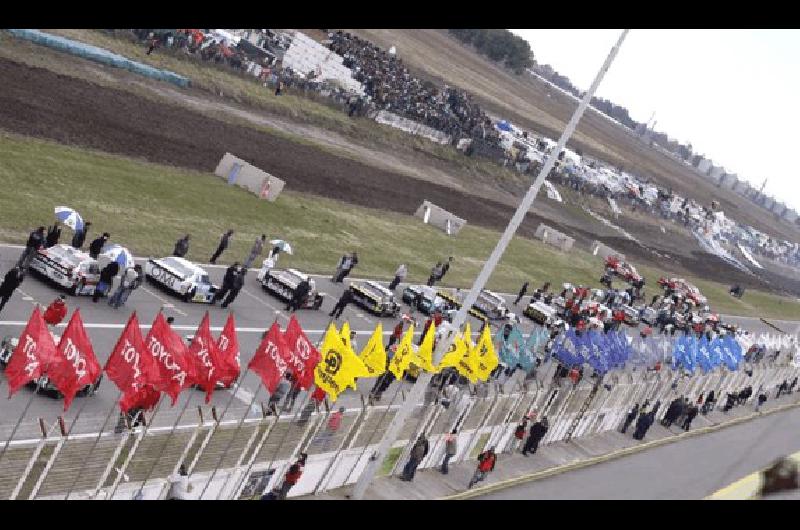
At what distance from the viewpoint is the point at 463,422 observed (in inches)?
1150

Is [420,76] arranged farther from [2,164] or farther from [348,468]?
[348,468]

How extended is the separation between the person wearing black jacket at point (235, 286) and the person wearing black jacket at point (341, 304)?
5021 millimetres

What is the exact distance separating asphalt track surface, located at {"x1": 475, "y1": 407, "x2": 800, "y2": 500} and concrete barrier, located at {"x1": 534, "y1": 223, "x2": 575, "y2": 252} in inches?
1342

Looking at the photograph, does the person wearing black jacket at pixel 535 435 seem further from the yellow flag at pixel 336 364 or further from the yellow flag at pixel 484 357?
the yellow flag at pixel 336 364

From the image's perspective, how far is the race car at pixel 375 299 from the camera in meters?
43.7

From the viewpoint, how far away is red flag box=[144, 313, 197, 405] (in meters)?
18.7

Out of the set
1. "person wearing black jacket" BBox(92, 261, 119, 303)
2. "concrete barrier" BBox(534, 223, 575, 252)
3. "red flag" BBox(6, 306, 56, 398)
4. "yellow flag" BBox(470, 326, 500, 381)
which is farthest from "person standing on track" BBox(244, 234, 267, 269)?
"concrete barrier" BBox(534, 223, 575, 252)

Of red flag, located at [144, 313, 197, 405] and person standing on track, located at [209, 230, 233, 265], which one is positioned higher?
red flag, located at [144, 313, 197, 405]

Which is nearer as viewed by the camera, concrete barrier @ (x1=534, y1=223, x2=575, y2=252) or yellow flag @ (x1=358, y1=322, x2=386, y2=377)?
yellow flag @ (x1=358, y1=322, x2=386, y2=377)

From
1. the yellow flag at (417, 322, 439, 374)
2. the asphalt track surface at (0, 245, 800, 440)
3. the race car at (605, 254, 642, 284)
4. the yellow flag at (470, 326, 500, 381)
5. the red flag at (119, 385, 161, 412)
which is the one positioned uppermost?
the race car at (605, 254, 642, 284)

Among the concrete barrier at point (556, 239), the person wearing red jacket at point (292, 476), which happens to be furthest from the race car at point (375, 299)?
the concrete barrier at point (556, 239)

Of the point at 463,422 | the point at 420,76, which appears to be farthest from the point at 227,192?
the point at 420,76

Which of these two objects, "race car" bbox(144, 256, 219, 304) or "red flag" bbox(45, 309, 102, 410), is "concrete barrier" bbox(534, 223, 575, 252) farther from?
"red flag" bbox(45, 309, 102, 410)

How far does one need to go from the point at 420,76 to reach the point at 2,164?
79.4 m
